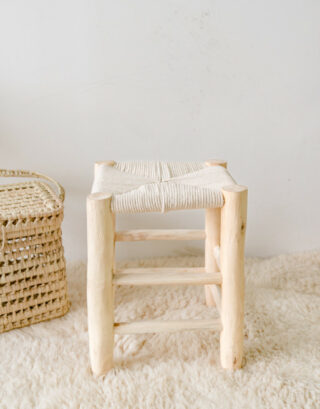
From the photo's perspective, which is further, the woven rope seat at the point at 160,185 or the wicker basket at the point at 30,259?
the wicker basket at the point at 30,259

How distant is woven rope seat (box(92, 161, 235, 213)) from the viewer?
777 millimetres

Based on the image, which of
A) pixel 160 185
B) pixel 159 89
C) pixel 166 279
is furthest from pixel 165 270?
pixel 159 89

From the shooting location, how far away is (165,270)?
908mm

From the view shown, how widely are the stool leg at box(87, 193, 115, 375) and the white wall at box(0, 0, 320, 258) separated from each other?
1.61 feet

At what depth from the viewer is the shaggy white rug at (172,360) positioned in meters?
0.77

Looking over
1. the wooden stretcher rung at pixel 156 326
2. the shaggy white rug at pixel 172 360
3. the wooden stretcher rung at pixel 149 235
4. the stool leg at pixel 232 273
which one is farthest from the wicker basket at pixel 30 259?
the stool leg at pixel 232 273

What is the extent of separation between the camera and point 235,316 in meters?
0.82

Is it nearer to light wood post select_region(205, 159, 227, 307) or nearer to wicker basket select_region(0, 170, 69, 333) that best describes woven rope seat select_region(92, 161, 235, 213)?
light wood post select_region(205, 159, 227, 307)

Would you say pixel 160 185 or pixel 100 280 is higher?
pixel 160 185

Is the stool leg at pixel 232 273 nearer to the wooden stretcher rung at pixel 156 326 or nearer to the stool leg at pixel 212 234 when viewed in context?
the wooden stretcher rung at pixel 156 326

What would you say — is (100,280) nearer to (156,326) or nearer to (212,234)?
(156,326)

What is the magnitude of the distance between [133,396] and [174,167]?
469mm

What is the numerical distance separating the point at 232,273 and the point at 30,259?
1.52ft

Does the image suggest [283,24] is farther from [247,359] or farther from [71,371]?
[71,371]
